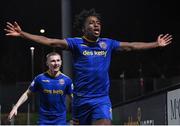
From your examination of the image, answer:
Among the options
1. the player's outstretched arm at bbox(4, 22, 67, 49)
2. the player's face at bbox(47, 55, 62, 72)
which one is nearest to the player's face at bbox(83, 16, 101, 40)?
the player's outstretched arm at bbox(4, 22, 67, 49)

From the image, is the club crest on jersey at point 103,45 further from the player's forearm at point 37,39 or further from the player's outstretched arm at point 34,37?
the player's forearm at point 37,39

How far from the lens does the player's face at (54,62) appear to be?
321 inches

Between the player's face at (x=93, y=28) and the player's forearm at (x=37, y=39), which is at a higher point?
the player's face at (x=93, y=28)

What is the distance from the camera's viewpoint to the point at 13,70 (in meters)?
53.9

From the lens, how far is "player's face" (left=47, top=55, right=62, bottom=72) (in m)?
8.15

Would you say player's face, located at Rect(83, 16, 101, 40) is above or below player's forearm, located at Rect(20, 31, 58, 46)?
above

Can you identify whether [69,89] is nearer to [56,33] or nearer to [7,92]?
[56,33]

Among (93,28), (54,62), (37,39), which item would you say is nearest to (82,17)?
(93,28)

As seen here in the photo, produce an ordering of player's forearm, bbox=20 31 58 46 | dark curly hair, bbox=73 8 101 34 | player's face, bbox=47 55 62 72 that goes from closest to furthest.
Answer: player's forearm, bbox=20 31 58 46
dark curly hair, bbox=73 8 101 34
player's face, bbox=47 55 62 72

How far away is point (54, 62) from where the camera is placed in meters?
8.20

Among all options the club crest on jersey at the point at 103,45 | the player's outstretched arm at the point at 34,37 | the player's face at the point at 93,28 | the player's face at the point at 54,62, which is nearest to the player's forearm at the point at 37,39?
the player's outstretched arm at the point at 34,37

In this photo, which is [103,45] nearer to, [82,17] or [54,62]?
[82,17]

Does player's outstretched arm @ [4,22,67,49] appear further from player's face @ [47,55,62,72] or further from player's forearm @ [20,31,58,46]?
player's face @ [47,55,62,72]

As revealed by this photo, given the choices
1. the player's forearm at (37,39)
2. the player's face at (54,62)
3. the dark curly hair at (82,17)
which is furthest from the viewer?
the player's face at (54,62)
